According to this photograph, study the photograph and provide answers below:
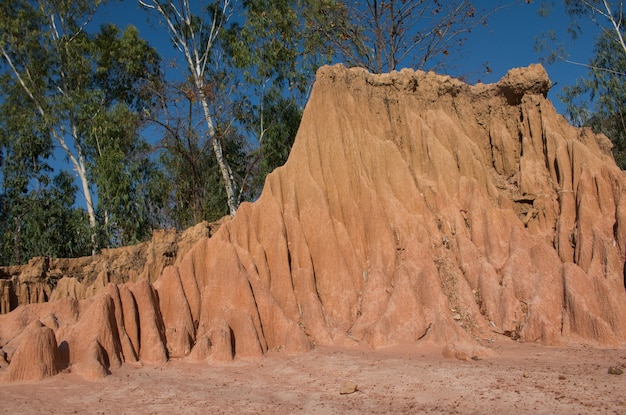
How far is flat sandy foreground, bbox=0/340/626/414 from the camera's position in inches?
347

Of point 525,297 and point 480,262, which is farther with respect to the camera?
point 480,262

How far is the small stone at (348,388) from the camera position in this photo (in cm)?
983

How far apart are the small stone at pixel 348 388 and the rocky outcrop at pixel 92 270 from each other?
992 cm

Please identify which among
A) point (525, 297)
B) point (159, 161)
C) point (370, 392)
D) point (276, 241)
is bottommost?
point (370, 392)

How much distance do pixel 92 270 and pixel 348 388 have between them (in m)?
16.3

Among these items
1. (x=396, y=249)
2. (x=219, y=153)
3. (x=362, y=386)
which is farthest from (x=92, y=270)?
(x=362, y=386)

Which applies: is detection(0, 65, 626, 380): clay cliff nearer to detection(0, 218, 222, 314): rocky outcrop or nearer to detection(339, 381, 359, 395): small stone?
detection(339, 381, 359, 395): small stone

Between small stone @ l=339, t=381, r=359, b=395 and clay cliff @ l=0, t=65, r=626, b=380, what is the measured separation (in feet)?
8.94

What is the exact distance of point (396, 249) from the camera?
14992mm

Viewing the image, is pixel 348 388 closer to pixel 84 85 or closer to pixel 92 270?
pixel 92 270

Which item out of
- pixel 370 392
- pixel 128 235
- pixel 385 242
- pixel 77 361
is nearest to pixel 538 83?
pixel 385 242

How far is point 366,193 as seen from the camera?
52.3 ft

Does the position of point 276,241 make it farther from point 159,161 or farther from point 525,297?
point 159,161

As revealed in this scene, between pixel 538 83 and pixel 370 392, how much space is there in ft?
37.5
